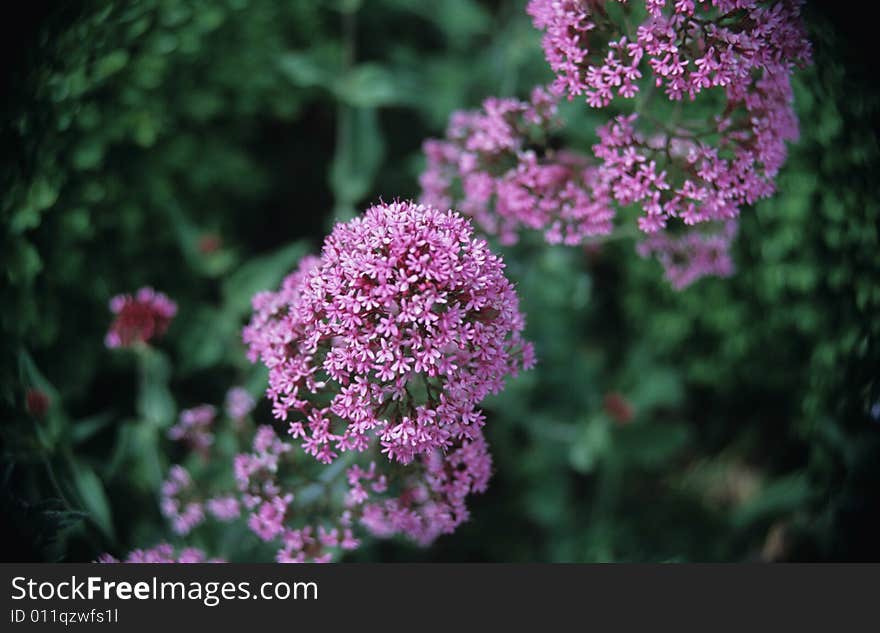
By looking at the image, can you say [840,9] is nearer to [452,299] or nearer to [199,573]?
[452,299]

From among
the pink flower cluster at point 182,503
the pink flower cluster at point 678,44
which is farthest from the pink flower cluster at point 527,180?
the pink flower cluster at point 182,503

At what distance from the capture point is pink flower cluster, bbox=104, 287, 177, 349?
88.7 inches

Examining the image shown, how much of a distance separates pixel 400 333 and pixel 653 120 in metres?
0.94

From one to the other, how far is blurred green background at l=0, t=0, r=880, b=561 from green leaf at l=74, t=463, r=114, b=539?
1 centimetres

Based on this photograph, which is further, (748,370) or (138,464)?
(748,370)

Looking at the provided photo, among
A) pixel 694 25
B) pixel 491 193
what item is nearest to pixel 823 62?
pixel 694 25

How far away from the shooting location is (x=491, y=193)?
1981 millimetres

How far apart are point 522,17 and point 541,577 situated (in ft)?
7.98

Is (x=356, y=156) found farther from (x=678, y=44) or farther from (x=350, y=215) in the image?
(x=678, y=44)

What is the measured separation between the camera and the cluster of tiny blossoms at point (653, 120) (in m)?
1.57

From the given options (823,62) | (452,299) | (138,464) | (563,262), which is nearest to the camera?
(452,299)

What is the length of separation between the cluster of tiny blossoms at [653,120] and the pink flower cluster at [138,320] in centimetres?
112

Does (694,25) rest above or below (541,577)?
above

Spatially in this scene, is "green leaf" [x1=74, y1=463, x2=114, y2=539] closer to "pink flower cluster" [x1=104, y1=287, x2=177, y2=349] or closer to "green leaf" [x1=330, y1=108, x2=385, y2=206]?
"pink flower cluster" [x1=104, y1=287, x2=177, y2=349]
